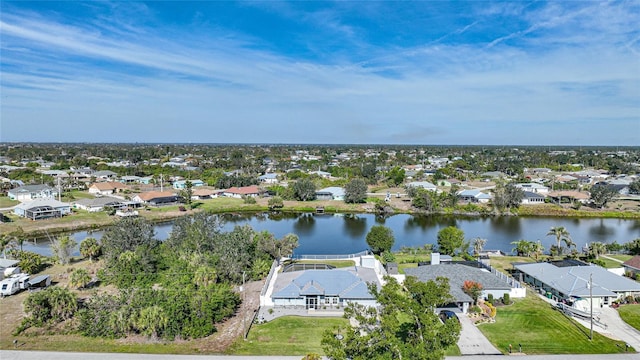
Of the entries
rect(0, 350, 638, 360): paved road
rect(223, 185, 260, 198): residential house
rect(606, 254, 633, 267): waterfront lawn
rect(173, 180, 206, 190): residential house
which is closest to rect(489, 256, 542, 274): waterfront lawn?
rect(606, 254, 633, 267): waterfront lawn

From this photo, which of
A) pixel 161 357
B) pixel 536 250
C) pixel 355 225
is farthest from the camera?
pixel 355 225

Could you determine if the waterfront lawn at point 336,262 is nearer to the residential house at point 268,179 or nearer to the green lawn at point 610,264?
the green lawn at point 610,264

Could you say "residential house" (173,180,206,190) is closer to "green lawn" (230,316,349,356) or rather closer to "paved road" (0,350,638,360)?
"green lawn" (230,316,349,356)

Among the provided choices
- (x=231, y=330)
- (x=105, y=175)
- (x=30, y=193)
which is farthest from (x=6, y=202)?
(x=231, y=330)

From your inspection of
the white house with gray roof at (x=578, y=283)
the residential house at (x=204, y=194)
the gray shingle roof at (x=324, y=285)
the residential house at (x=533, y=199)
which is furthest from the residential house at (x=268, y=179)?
the white house with gray roof at (x=578, y=283)

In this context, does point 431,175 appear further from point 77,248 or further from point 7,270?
point 7,270

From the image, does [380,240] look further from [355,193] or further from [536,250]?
[355,193]

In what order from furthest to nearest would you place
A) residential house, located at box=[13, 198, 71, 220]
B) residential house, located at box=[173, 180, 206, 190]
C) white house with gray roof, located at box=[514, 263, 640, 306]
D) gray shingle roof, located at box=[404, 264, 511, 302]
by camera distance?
1. residential house, located at box=[173, 180, 206, 190]
2. residential house, located at box=[13, 198, 71, 220]
3. gray shingle roof, located at box=[404, 264, 511, 302]
4. white house with gray roof, located at box=[514, 263, 640, 306]
